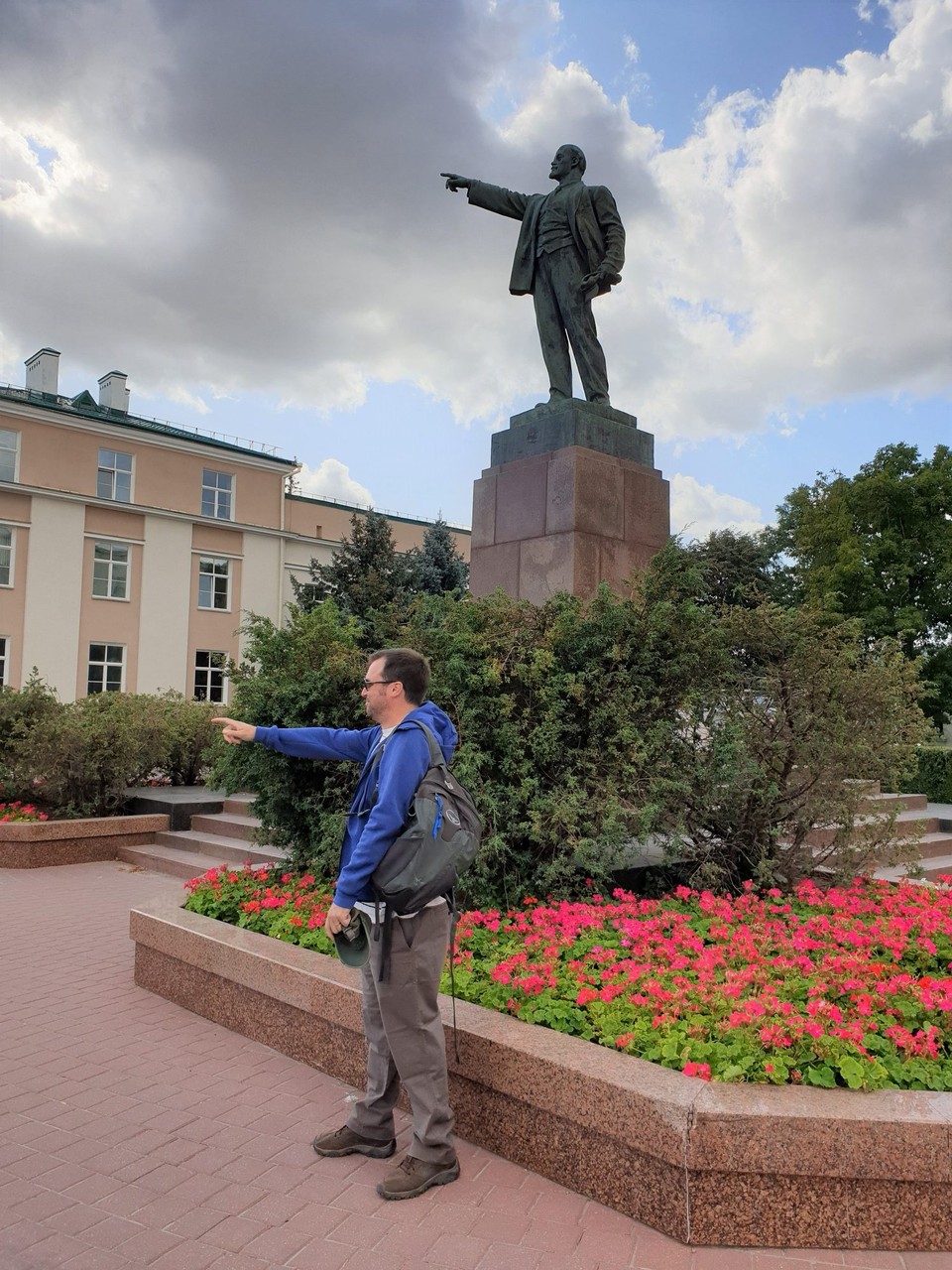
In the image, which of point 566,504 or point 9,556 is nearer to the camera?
point 566,504

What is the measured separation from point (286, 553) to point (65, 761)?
2682 cm

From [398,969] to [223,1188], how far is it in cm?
105

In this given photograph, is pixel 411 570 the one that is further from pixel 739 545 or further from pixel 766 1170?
pixel 766 1170

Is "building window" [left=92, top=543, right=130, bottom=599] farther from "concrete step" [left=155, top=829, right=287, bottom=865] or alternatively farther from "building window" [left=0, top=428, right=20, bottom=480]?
"concrete step" [left=155, top=829, right=287, bottom=865]

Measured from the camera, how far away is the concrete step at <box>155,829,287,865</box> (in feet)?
30.7

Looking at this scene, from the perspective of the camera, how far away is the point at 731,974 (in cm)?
393

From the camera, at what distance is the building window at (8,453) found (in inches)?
1235

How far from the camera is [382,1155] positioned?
3584 millimetres

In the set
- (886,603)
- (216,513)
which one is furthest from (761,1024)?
(216,513)

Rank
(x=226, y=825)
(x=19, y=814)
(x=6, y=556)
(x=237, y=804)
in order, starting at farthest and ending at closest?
(x=6, y=556) → (x=237, y=804) → (x=19, y=814) → (x=226, y=825)

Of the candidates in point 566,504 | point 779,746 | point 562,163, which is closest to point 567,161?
point 562,163

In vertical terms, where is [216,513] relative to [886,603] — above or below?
above

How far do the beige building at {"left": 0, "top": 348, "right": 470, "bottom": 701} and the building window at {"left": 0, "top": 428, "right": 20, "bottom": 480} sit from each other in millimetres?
36

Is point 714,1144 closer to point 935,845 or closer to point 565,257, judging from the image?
Answer: point 935,845
